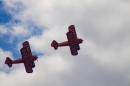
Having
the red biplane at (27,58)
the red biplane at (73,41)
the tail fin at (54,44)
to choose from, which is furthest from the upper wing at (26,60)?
the red biplane at (73,41)

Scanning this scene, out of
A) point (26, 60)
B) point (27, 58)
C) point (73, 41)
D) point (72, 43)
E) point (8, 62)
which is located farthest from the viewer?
point (8, 62)

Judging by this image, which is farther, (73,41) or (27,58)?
(27,58)

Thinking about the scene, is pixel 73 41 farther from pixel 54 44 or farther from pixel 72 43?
pixel 54 44

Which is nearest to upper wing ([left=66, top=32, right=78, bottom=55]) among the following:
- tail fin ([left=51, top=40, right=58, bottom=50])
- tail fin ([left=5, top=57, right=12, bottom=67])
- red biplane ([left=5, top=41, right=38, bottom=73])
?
tail fin ([left=51, top=40, right=58, bottom=50])

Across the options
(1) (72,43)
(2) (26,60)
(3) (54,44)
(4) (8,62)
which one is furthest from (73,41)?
(4) (8,62)

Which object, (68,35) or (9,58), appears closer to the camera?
(68,35)

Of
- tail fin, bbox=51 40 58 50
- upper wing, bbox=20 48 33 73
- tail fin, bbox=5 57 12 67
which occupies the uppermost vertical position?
tail fin, bbox=51 40 58 50

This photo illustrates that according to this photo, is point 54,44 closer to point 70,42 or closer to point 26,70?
point 70,42

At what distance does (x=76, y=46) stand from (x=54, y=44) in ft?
21.6

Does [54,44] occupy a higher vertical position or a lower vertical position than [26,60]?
higher

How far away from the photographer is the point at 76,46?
7212 cm

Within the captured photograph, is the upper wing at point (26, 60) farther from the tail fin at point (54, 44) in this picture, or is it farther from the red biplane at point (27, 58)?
the tail fin at point (54, 44)

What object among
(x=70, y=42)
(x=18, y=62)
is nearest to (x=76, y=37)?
(x=70, y=42)

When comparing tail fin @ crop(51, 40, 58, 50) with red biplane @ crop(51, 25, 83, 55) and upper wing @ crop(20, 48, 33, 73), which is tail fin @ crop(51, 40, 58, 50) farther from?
upper wing @ crop(20, 48, 33, 73)
